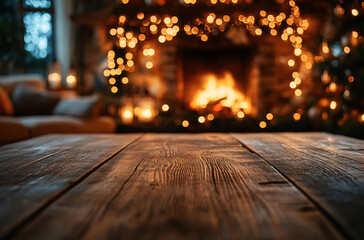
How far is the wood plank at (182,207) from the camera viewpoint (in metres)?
0.34

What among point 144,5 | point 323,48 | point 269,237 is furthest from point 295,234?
point 144,5

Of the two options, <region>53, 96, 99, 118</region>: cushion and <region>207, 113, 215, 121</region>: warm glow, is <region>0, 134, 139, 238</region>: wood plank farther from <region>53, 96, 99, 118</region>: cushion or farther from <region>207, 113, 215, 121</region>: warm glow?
<region>207, 113, 215, 121</region>: warm glow

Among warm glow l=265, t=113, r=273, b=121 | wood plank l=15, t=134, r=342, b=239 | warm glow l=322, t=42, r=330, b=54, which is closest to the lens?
wood plank l=15, t=134, r=342, b=239

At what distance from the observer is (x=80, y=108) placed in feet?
8.66

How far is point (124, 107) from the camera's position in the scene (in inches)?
156

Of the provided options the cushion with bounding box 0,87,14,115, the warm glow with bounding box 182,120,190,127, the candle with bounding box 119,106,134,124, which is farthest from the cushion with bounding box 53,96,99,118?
the warm glow with bounding box 182,120,190,127

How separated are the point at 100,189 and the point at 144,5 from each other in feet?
11.8

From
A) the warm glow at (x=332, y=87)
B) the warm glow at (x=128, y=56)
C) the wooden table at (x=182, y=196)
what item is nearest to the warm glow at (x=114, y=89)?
the warm glow at (x=128, y=56)

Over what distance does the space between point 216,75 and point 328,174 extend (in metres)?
3.55

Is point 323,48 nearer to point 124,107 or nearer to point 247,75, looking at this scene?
point 247,75

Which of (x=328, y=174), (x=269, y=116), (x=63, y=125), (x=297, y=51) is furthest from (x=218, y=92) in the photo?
(x=328, y=174)

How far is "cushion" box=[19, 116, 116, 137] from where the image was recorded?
2283 millimetres

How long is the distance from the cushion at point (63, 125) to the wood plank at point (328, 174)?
1.84 metres

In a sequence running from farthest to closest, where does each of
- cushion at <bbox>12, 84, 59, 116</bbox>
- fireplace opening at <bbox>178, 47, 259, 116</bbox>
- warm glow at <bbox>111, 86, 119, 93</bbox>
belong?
fireplace opening at <bbox>178, 47, 259, 116</bbox>
warm glow at <bbox>111, 86, 119, 93</bbox>
cushion at <bbox>12, 84, 59, 116</bbox>
